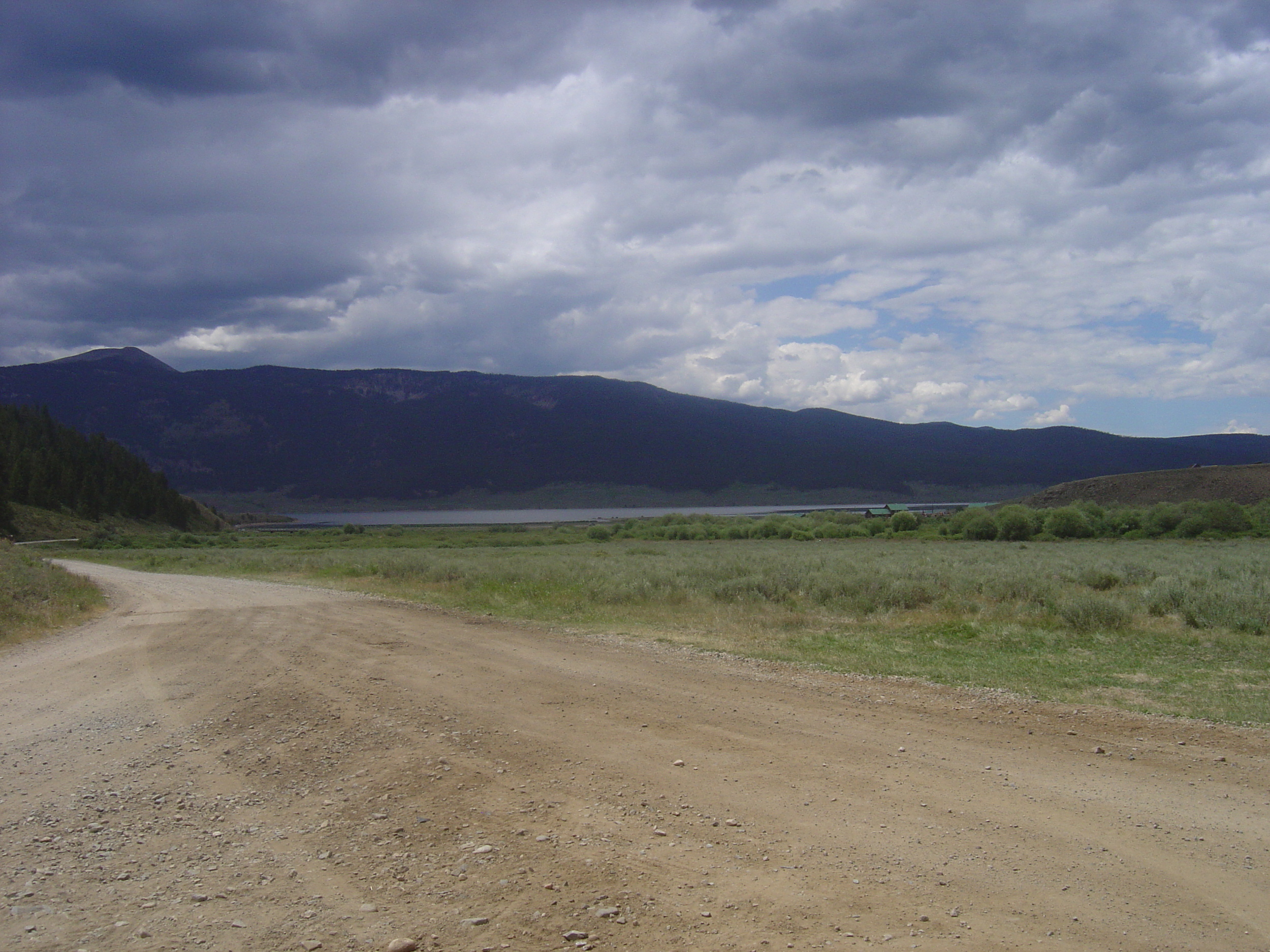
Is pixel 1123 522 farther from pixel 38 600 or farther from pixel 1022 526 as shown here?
pixel 38 600

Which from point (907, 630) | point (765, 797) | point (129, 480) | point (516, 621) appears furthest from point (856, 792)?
point (129, 480)

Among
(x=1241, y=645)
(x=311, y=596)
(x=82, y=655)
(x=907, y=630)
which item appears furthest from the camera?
(x=311, y=596)

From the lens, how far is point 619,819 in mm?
5016

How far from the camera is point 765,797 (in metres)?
5.34

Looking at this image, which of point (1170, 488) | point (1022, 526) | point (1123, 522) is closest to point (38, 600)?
point (1022, 526)

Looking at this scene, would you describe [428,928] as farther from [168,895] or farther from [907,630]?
[907,630]

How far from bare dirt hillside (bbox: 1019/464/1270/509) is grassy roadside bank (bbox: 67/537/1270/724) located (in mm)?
33311

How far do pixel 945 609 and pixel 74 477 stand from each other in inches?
3772

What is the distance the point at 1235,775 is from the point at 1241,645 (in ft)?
22.2

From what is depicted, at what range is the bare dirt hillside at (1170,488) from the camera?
5888cm

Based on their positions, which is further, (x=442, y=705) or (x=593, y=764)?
(x=442, y=705)

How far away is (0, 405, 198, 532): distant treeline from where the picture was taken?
76.6 meters

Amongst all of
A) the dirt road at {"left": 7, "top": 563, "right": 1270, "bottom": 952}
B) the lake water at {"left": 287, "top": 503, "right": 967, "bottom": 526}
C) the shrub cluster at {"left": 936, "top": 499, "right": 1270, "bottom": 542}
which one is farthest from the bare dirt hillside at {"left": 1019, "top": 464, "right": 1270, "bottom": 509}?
the lake water at {"left": 287, "top": 503, "right": 967, "bottom": 526}

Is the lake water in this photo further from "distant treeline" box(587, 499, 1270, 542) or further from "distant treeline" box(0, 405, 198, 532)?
"distant treeline" box(587, 499, 1270, 542)
